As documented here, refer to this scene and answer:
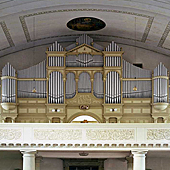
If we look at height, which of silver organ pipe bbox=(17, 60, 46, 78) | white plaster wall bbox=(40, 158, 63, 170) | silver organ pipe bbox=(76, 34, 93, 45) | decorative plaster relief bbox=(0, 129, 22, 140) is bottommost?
white plaster wall bbox=(40, 158, 63, 170)

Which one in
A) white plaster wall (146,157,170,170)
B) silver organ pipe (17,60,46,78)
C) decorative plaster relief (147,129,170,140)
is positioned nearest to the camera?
decorative plaster relief (147,129,170,140)

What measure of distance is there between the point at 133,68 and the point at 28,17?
6299 mm

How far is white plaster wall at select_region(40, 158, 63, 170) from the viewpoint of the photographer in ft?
68.7

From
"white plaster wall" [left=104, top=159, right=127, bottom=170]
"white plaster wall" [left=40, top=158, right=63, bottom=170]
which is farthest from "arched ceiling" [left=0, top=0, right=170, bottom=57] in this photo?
"white plaster wall" [left=104, top=159, right=127, bottom=170]

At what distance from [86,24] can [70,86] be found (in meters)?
3.38

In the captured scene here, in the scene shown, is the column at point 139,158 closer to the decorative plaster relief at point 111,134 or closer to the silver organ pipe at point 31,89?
the decorative plaster relief at point 111,134

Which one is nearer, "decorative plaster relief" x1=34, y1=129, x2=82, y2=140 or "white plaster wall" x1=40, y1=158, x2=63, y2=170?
"decorative plaster relief" x1=34, y1=129, x2=82, y2=140

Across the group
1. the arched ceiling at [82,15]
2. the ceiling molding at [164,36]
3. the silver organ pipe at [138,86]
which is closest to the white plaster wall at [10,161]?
the arched ceiling at [82,15]

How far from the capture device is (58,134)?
1560 cm

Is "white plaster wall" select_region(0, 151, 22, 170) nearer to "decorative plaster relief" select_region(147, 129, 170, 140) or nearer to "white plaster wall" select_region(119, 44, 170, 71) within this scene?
"decorative plaster relief" select_region(147, 129, 170, 140)

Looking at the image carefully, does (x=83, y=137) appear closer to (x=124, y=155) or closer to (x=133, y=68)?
(x=124, y=155)

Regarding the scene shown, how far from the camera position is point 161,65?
764 inches

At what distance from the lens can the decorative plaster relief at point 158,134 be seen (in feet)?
51.0

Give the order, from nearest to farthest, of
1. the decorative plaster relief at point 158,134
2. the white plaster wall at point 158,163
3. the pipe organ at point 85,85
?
the decorative plaster relief at point 158,134 → the pipe organ at point 85,85 → the white plaster wall at point 158,163
